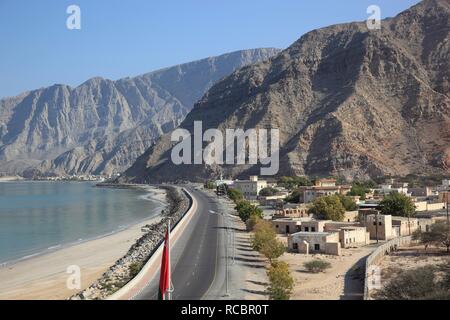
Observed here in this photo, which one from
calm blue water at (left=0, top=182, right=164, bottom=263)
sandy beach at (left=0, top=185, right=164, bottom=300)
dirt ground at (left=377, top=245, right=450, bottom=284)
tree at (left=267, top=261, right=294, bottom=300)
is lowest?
calm blue water at (left=0, top=182, right=164, bottom=263)

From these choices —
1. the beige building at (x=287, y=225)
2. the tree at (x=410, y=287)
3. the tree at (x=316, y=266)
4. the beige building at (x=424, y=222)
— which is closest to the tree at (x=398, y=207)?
the beige building at (x=424, y=222)

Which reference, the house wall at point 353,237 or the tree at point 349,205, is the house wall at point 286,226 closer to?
the house wall at point 353,237

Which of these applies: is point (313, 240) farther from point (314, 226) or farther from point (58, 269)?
point (58, 269)

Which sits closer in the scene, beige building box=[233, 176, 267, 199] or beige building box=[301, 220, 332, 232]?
beige building box=[301, 220, 332, 232]

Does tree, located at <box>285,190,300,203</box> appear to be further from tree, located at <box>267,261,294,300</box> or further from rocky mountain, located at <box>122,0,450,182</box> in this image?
tree, located at <box>267,261,294,300</box>

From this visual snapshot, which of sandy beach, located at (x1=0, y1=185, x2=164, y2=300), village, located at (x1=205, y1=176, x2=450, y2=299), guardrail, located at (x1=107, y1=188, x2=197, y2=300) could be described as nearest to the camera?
guardrail, located at (x1=107, y1=188, x2=197, y2=300)

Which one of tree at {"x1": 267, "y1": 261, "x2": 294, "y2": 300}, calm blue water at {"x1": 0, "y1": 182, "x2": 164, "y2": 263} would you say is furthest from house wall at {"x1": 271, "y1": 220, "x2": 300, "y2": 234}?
tree at {"x1": 267, "y1": 261, "x2": 294, "y2": 300}
